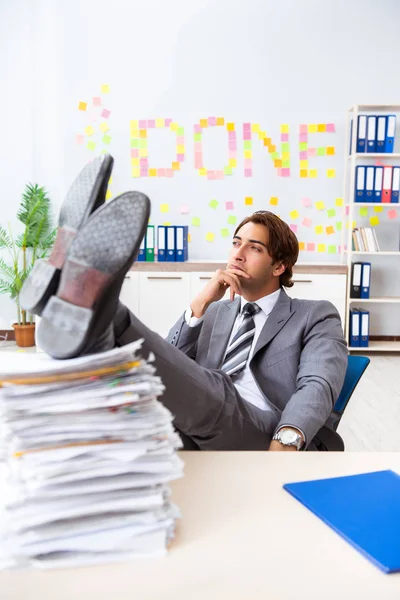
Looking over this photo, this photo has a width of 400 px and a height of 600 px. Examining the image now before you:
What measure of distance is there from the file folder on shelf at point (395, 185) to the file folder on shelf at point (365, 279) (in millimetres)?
585

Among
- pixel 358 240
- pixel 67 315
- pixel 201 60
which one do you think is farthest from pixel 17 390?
pixel 201 60

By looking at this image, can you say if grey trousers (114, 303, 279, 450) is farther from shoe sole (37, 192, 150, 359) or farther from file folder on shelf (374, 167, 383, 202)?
file folder on shelf (374, 167, 383, 202)

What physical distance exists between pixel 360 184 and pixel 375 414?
221 centimetres

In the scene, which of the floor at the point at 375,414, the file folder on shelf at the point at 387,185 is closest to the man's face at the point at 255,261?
the floor at the point at 375,414

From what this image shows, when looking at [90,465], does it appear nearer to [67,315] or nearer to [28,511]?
[28,511]

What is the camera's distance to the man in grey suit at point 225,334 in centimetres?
82

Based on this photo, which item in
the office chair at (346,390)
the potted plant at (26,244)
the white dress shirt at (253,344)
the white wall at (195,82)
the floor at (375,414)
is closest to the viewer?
the office chair at (346,390)

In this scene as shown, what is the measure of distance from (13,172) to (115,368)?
4940mm

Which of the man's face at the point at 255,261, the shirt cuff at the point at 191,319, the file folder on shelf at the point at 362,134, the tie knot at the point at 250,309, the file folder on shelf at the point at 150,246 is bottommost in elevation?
the file folder on shelf at the point at 150,246

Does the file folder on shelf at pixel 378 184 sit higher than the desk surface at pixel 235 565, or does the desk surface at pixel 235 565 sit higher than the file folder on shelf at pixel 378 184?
the file folder on shelf at pixel 378 184

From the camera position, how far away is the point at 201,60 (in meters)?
5.30

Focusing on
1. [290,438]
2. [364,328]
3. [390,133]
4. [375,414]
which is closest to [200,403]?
[290,438]

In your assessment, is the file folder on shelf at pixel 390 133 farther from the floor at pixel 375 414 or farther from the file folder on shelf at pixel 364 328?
the floor at pixel 375 414

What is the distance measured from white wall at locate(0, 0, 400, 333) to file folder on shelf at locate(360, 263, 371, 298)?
42 cm
